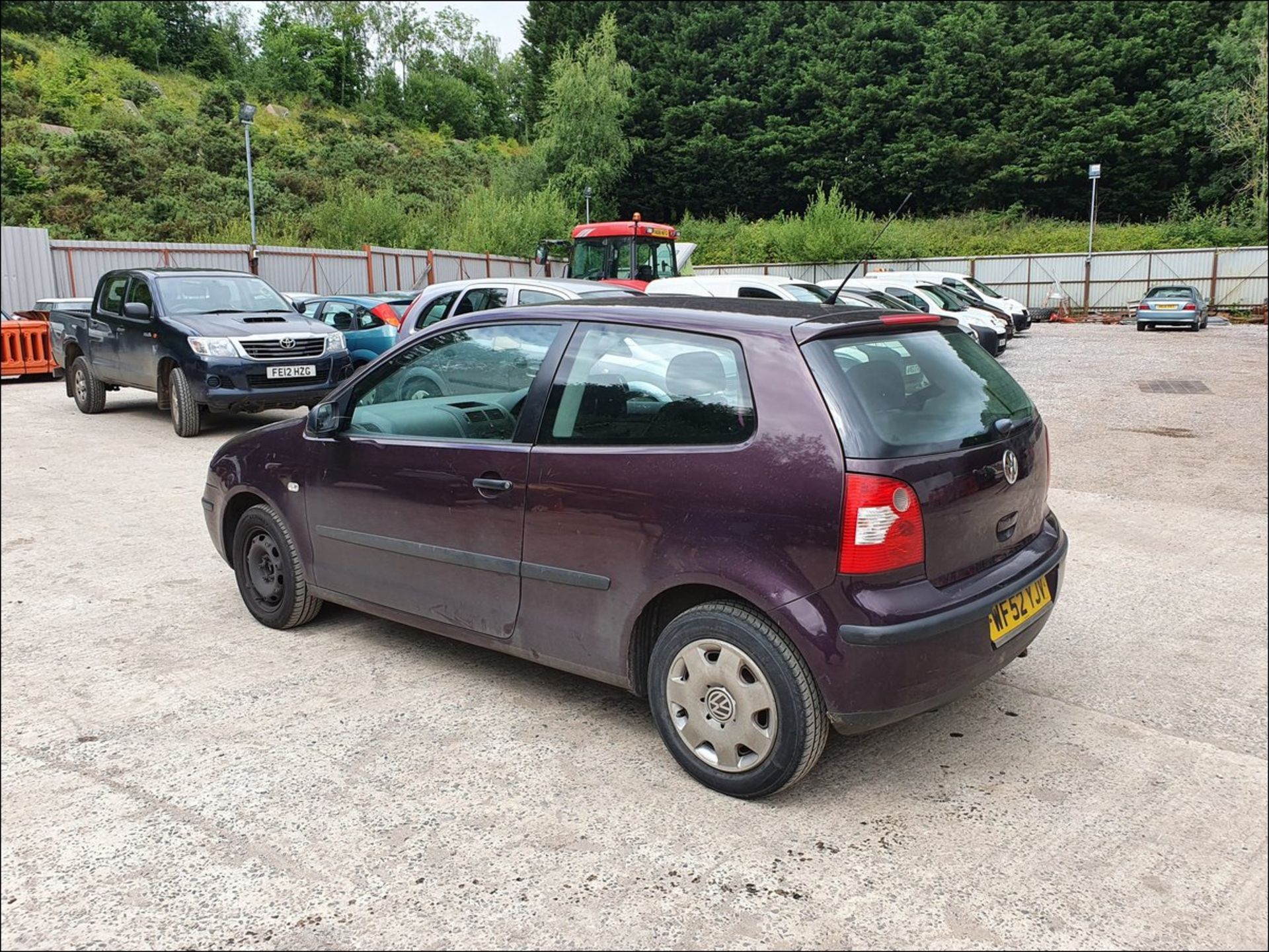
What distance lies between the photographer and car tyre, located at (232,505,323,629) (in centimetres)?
455

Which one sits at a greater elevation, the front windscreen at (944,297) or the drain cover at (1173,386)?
the front windscreen at (944,297)

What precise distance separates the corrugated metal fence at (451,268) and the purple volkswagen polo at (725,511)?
2073 centimetres

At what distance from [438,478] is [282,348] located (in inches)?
298

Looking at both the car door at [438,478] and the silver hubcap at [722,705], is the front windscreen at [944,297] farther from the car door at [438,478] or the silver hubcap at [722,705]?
the silver hubcap at [722,705]

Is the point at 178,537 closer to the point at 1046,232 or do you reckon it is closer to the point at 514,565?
the point at 514,565

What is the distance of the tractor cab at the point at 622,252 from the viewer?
19703 millimetres

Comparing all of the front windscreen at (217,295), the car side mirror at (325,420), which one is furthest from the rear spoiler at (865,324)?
the front windscreen at (217,295)

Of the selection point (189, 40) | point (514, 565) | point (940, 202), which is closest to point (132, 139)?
point (189, 40)

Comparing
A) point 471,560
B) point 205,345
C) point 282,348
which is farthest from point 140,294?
point 471,560

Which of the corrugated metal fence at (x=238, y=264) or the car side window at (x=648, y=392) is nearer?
the car side window at (x=648, y=392)

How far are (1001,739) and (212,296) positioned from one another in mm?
10473

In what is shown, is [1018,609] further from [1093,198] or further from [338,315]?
[1093,198]

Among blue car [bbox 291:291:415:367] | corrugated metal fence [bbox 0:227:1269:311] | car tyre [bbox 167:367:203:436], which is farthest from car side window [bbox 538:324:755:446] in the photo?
corrugated metal fence [bbox 0:227:1269:311]

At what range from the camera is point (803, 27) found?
184 ft
